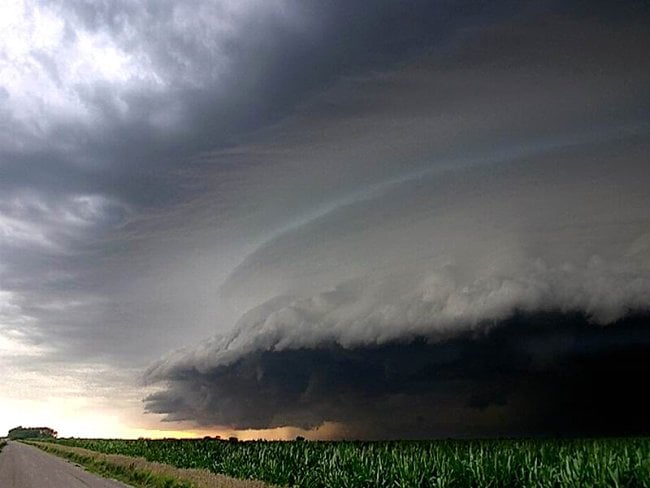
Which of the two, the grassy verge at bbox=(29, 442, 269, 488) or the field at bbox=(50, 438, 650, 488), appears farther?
the grassy verge at bbox=(29, 442, 269, 488)

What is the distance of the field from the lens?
2144 centimetres

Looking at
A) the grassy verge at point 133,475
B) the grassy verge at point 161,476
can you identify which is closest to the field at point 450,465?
the grassy verge at point 161,476

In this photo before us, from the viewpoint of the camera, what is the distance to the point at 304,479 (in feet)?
124

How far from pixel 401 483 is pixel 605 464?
36.0 feet

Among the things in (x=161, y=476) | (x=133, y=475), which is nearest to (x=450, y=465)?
(x=161, y=476)

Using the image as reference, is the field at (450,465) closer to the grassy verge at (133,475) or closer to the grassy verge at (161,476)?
the grassy verge at (161,476)

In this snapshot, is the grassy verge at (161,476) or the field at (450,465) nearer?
the field at (450,465)

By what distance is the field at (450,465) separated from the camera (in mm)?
21438

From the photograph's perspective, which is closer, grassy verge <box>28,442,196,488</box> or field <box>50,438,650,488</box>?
field <box>50,438,650,488</box>

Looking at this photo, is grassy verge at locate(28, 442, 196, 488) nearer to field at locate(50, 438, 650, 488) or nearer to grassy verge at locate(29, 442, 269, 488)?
grassy verge at locate(29, 442, 269, 488)

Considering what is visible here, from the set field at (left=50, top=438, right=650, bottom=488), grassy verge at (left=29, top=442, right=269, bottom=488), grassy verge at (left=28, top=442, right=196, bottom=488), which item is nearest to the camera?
field at (left=50, top=438, right=650, bottom=488)

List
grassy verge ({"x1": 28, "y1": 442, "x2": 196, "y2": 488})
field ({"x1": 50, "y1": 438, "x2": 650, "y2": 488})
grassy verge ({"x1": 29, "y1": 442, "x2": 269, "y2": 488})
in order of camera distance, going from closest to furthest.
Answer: field ({"x1": 50, "y1": 438, "x2": 650, "y2": 488}), grassy verge ({"x1": 29, "y1": 442, "x2": 269, "y2": 488}), grassy verge ({"x1": 28, "y1": 442, "x2": 196, "y2": 488})

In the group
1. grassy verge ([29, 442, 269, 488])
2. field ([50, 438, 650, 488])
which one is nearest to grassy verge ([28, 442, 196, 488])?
grassy verge ([29, 442, 269, 488])

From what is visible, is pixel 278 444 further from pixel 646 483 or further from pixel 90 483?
pixel 646 483
